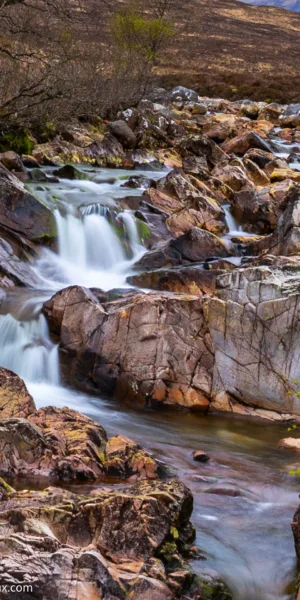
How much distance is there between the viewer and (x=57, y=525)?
5027 mm

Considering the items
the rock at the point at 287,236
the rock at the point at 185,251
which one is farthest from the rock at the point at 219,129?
the rock at the point at 185,251

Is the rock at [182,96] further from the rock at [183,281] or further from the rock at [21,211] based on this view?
the rock at [183,281]

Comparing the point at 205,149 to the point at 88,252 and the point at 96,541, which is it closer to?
the point at 88,252

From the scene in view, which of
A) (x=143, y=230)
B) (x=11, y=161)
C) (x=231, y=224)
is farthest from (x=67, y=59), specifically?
(x=231, y=224)

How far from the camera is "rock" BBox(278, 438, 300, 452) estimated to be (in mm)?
Answer: 8672

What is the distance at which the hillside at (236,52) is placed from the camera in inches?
2130

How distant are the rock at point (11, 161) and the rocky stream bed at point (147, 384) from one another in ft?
0.14

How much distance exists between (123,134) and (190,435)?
1700cm

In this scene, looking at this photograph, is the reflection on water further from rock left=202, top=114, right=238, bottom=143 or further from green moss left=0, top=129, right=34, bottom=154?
rock left=202, top=114, right=238, bottom=143

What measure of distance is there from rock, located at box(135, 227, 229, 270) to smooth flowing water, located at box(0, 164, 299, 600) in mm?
553

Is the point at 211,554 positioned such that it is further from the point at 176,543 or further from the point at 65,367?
the point at 65,367

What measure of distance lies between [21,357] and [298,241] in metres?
6.07

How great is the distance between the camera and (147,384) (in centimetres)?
1012

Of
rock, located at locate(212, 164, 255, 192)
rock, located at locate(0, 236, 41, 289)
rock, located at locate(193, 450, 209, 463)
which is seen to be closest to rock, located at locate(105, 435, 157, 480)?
rock, located at locate(193, 450, 209, 463)
